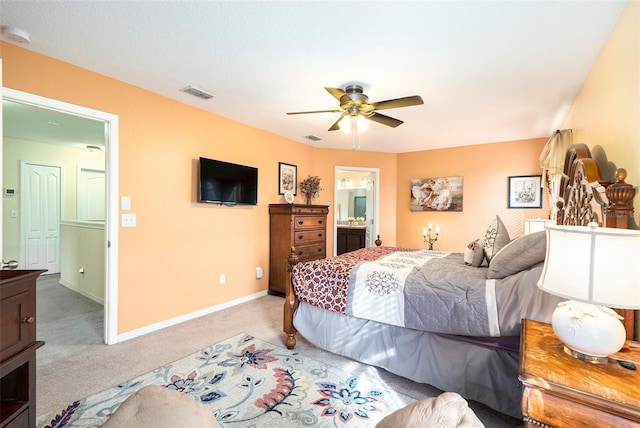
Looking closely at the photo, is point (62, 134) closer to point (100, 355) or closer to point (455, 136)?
point (100, 355)

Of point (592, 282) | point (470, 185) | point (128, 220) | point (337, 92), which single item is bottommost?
point (592, 282)

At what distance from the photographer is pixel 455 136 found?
434 cm

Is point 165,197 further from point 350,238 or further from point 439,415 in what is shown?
point 350,238

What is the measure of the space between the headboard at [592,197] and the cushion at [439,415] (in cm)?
119

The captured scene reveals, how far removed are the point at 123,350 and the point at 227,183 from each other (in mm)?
2023

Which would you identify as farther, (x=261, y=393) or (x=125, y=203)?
(x=125, y=203)

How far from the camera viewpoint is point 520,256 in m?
1.84

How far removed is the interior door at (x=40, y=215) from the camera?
16.5ft

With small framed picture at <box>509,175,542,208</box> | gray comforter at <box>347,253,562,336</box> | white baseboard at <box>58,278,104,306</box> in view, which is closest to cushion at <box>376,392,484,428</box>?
gray comforter at <box>347,253,562,336</box>

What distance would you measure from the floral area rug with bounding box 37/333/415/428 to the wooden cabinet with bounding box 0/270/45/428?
52cm

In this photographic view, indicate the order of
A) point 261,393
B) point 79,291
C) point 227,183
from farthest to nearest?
point 79,291 → point 227,183 → point 261,393

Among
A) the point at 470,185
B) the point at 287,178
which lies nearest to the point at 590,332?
the point at 287,178

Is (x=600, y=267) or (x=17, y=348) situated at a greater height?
(x=600, y=267)

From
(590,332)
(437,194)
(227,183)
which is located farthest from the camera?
(437,194)
